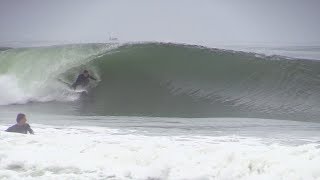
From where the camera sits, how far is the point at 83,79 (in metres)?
19.9

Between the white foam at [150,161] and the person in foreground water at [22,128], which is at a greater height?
the person in foreground water at [22,128]

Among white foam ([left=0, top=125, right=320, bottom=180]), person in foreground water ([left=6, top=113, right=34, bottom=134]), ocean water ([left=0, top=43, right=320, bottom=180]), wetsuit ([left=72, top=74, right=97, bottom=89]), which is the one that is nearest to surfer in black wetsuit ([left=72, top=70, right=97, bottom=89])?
wetsuit ([left=72, top=74, right=97, bottom=89])

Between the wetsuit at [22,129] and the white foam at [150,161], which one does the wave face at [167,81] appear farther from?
the white foam at [150,161]

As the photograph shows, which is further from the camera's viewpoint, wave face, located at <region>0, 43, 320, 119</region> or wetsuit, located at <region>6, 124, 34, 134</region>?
wave face, located at <region>0, 43, 320, 119</region>

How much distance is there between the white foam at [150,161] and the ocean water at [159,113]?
1 centimetres

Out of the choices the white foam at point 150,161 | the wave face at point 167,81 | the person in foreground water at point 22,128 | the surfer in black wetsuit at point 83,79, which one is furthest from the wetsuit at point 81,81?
the white foam at point 150,161

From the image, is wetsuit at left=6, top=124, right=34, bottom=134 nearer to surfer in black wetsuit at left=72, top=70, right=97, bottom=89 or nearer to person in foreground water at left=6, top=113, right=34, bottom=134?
person in foreground water at left=6, top=113, right=34, bottom=134

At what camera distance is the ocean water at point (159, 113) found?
22.5 feet

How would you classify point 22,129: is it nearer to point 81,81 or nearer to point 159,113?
point 159,113

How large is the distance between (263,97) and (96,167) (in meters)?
10.8

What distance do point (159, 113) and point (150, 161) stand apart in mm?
9113

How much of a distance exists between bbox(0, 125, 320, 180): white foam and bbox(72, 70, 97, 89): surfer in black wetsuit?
11.1 metres

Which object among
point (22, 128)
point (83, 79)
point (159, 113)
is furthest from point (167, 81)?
point (22, 128)

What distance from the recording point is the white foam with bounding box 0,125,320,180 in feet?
21.0
